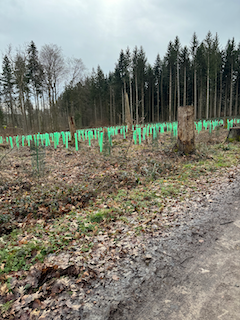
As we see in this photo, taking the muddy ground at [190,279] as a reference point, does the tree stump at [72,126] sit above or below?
above

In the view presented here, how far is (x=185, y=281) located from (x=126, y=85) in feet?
135

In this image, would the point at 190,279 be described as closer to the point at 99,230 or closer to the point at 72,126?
the point at 99,230

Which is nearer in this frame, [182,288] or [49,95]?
[182,288]

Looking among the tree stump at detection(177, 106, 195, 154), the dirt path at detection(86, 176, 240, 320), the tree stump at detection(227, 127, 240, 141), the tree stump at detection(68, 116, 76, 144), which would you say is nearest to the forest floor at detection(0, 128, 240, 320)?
the dirt path at detection(86, 176, 240, 320)

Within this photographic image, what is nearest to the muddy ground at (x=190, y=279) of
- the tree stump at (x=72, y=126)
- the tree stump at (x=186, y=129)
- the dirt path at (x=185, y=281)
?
the dirt path at (x=185, y=281)

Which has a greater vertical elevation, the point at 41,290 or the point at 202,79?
the point at 202,79

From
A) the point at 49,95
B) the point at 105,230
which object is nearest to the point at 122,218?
the point at 105,230

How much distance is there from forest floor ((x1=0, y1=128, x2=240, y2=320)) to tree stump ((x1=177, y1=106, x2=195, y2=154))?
87 centimetres

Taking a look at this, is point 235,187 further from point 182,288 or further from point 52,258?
point 52,258

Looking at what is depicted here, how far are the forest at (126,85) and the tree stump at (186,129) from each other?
15.4 meters

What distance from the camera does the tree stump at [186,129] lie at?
7977mm

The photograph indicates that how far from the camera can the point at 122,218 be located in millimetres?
4086

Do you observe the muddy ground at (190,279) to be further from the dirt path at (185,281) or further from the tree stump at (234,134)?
the tree stump at (234,134)

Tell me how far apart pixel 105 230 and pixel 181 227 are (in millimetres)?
1405
